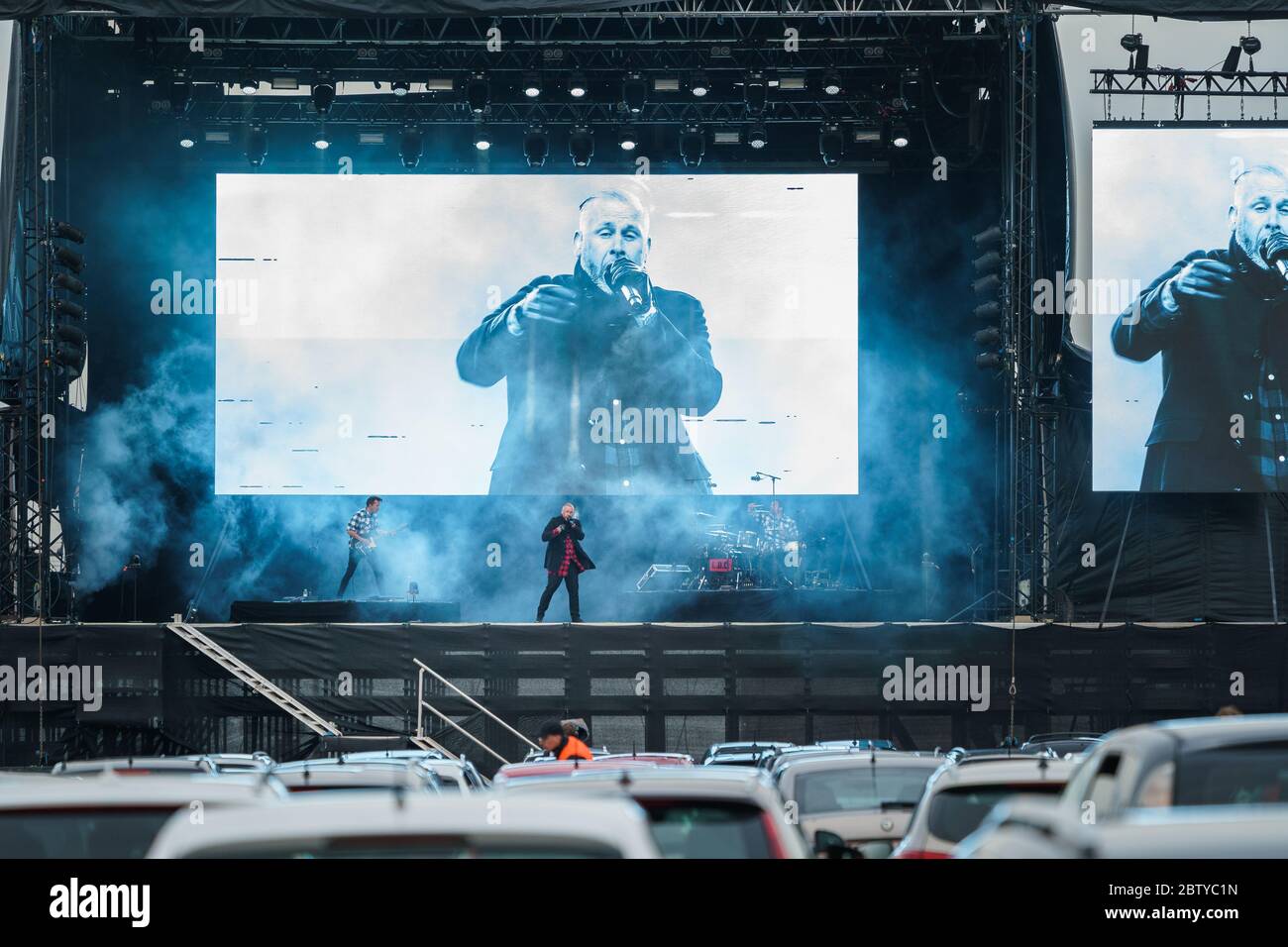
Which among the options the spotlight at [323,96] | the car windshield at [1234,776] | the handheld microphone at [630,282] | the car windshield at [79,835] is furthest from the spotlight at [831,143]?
the car windshield at [79,835]

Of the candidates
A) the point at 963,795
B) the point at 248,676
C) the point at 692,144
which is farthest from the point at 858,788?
the point at 692,144

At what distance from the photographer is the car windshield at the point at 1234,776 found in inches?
211

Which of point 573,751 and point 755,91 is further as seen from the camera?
point 755,91

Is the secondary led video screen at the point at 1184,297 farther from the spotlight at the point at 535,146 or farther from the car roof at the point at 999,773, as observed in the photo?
the car roof at the point at 999,773

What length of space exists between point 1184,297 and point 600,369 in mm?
8732

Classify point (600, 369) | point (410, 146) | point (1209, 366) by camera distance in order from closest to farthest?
1. point (1209, 366)
2. point (410, 146)
3. point (600, 369)

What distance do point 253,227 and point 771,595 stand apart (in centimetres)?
985

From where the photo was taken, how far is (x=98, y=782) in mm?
5074

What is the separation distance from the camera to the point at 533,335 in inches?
1025

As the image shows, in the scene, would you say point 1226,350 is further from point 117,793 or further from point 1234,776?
point 117,793

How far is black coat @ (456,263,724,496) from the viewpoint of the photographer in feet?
84.5

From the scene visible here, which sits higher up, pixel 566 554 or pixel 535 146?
pixel 535 146

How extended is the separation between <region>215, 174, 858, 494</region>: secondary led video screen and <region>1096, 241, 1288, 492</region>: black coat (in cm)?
466
